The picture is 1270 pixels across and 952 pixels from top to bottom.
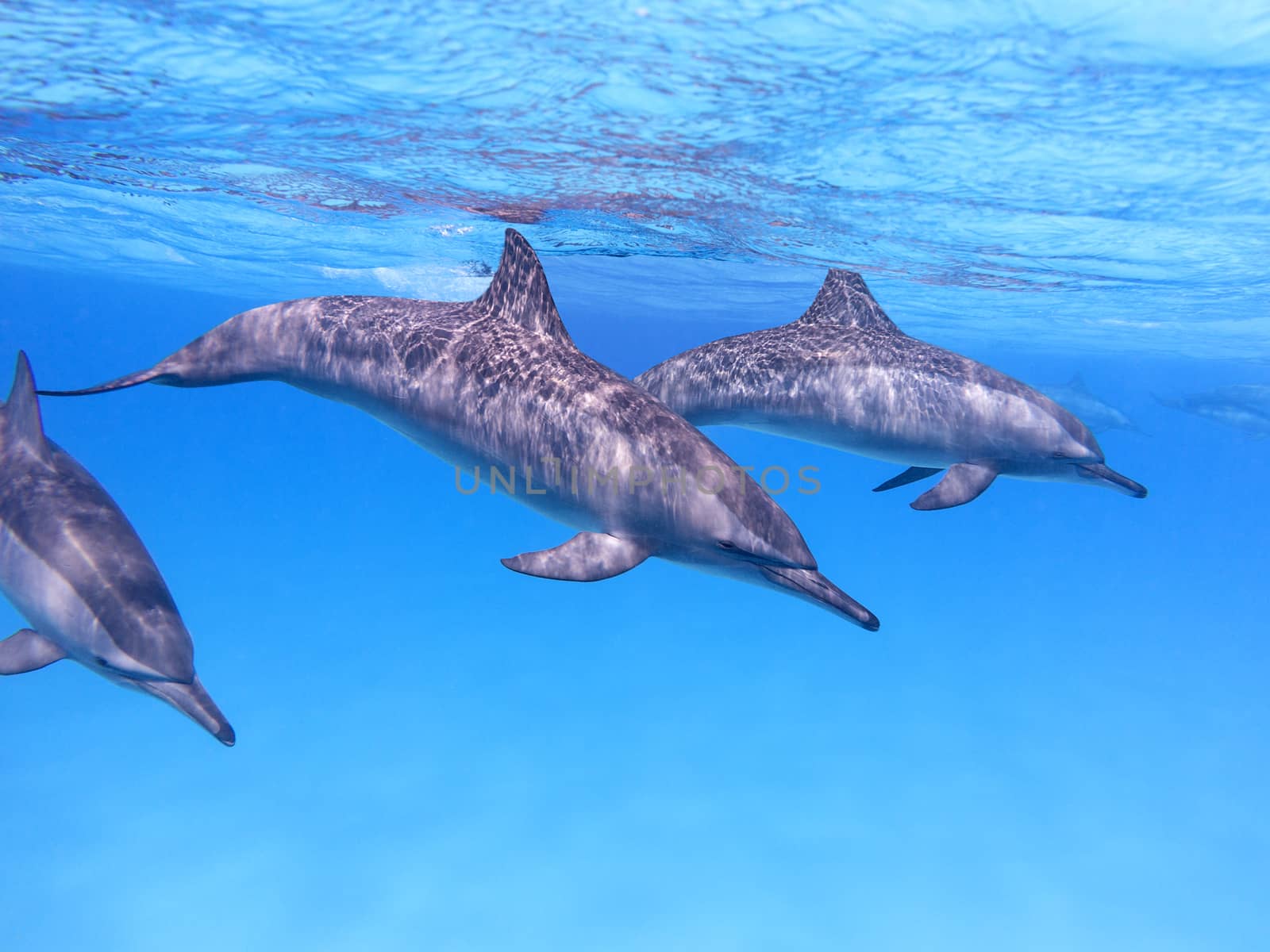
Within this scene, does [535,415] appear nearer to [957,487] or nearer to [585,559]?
[585,559]

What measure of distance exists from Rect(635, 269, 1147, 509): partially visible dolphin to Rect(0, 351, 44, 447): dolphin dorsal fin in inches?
229

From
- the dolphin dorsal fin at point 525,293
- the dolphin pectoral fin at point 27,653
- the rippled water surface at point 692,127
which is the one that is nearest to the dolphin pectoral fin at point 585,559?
the dolphin dorsal fin at point 525,293

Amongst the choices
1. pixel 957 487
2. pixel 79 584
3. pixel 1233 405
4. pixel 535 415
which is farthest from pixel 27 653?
pixel 1233 405

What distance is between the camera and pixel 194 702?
17.8 ft

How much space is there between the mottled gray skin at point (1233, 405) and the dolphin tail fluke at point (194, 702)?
33.1 metres

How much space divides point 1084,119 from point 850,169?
3109 mm

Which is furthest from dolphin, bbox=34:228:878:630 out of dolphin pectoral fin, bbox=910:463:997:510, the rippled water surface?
the rippled water surface

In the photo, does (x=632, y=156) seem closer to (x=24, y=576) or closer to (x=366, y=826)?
(x=24, y=576)

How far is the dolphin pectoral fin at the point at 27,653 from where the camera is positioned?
19.3 ft

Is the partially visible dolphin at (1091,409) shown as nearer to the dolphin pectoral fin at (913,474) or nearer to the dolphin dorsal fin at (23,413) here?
the dolphin pectoral fin at (913,474)

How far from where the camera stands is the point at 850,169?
10.5 m

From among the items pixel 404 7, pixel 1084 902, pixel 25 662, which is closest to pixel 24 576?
pixel 25 662

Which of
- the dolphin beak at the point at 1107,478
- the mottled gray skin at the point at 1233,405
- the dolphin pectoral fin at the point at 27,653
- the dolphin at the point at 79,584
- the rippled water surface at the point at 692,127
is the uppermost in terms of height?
the rippled water surface at the point at 692,127

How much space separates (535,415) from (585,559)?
1265mm
